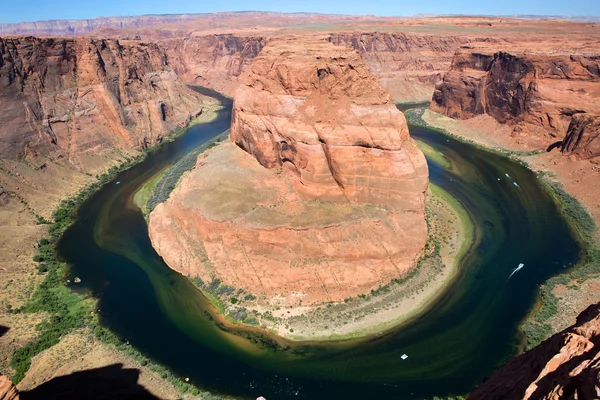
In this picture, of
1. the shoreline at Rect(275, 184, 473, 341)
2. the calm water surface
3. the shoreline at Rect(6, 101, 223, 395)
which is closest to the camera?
the shoreline at Rect(6, 101, 223, 395)

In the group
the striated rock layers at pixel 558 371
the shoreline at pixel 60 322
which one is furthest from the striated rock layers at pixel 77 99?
the striated rock layers at pixel 558 371

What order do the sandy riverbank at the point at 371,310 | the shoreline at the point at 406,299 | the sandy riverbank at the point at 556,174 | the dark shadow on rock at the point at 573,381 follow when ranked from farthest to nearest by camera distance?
1. the sandy riverbank at the point at 556,174
2. the sandy riverbank at the point at 371,310
3. the shoreline at the point at 406,299
4. the dark shadow on rock at the point at 573,381

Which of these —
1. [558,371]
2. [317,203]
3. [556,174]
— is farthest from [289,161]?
[556,174]

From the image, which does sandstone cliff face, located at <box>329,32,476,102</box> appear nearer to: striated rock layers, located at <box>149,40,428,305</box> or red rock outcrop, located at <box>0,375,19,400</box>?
striated rock layers, located at <box>149,40,428,305</box>

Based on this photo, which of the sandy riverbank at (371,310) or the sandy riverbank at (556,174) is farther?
the sandy riverbank at (556,174)

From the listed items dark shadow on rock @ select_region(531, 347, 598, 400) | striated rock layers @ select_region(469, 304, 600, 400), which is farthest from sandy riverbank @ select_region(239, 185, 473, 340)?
dark shadow on rock @ select_region(531, 347, 598, 400)

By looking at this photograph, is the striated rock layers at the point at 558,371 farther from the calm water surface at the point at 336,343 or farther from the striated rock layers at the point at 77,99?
the striated rock layers at the point at 77,99

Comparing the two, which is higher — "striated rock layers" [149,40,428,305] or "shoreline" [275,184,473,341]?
"striated rock layers" [149,40,428,305]
